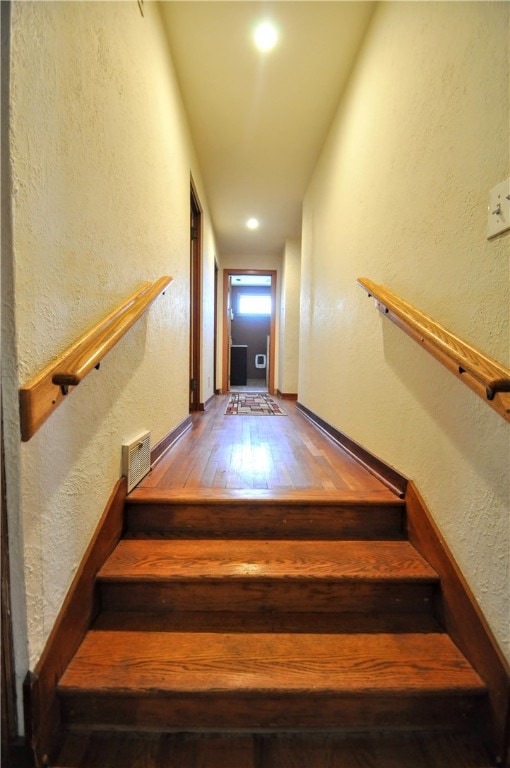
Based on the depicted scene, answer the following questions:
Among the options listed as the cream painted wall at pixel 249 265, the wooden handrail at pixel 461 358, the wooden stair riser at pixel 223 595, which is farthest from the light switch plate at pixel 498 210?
the cream painted wall at pixel 249 265

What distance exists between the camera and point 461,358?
854mm

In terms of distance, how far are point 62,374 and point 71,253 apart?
15.5 inches

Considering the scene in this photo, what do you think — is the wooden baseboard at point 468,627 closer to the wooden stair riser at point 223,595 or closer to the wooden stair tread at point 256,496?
the wooden stair tread at point 256,496

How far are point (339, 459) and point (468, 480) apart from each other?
35.7 inches

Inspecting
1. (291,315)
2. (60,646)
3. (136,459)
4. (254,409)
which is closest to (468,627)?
(60,646)

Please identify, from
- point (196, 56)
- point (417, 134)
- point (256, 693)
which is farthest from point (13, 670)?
point (196, 56)

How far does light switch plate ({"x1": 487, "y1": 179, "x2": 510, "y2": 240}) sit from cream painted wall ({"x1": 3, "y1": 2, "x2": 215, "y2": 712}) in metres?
1.23

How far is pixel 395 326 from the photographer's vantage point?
141cm

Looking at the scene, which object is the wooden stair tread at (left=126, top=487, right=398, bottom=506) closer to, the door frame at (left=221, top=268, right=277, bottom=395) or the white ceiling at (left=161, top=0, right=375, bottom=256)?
the white ceiling at (left=161, top=0, right=375, bottom=256)

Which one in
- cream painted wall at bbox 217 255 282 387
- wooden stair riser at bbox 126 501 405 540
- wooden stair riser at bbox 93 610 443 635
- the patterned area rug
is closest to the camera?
wooden stair riser at bbox 93 610 443 635

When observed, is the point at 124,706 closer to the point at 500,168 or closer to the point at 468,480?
the point at 468,480

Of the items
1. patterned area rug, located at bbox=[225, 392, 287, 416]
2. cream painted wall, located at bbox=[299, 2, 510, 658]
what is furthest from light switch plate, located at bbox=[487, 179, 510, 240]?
patterned area rug, located at bbox=[225, 392, 287, 416]

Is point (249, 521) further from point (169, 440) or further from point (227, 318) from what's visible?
point (227, 318)

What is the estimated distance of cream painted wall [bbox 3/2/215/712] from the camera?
2.26 ft
